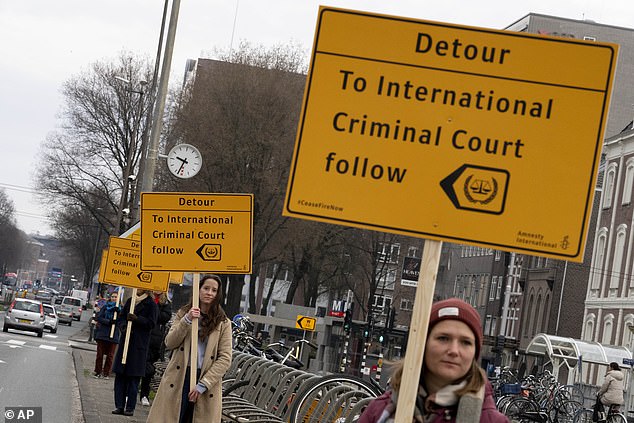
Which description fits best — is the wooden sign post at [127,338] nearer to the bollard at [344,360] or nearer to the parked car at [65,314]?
the bollard at [344,360]

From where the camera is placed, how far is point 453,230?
5.15 m

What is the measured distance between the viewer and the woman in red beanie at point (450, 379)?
4.49 metres

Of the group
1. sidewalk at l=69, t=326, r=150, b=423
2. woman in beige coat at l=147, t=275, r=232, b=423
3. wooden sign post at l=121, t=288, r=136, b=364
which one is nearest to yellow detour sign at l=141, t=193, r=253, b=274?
woman in beige coat at l=147, t=275, r=232, b=423

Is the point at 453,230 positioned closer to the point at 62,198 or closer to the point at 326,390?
the point at 326,390

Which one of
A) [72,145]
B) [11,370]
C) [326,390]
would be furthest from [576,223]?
[72,145]

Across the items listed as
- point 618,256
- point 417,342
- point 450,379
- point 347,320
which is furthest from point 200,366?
point 618,256

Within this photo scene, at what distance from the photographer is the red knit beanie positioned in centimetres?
466

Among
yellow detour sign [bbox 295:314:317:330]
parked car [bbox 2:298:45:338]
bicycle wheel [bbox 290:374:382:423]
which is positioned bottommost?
parked car [bbox 2:298:45:338]

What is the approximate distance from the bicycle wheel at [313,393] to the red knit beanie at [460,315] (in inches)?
→ 304

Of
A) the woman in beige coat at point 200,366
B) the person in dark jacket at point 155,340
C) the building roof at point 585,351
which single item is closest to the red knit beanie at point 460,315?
the woman in beige coat at point 200,366

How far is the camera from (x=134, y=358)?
17547 millimetres

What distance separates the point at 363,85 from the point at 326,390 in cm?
766

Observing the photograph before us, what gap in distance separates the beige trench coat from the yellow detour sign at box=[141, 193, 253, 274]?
1.16 metres

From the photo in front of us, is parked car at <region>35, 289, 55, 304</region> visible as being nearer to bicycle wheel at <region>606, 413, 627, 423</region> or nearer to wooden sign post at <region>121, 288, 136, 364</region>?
bicycle wheel at <region>606, 413, 627, 423</region>
